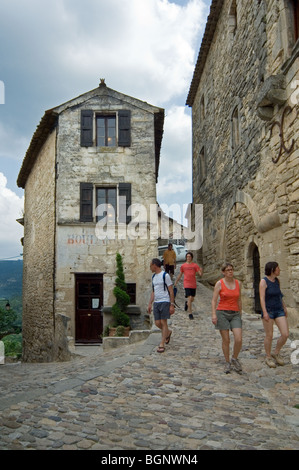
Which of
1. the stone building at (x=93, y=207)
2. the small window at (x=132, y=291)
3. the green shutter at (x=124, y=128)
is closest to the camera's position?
the stone building at (x=93, y=207)

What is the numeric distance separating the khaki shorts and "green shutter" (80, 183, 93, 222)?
822 centimetres

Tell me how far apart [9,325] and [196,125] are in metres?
25.5

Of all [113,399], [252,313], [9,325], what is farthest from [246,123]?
[9,325]

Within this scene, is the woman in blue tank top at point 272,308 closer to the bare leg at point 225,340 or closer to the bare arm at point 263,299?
the bare arm at point 263,299

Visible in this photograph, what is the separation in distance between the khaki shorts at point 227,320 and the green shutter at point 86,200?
324 inches

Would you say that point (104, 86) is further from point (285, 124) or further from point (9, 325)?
point (9, 325)

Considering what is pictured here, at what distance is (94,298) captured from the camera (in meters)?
13.1

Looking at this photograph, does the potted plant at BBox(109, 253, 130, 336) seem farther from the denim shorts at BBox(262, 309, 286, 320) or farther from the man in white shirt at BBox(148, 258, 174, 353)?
the denim shorts at BBox(262, 309, 286, 320)

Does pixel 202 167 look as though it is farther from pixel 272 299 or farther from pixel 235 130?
pixel 272 299

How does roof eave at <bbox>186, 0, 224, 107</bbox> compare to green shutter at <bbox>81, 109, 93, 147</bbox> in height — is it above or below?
above

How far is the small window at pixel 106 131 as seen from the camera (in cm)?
1388

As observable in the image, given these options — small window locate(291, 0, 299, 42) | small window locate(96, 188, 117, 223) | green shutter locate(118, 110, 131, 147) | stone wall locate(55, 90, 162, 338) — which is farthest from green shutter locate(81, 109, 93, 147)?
small window locate(291, 0, 299, 42)

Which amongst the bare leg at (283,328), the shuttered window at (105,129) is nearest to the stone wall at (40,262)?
the shuttered window at (105,129)

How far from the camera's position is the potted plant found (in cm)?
1234
